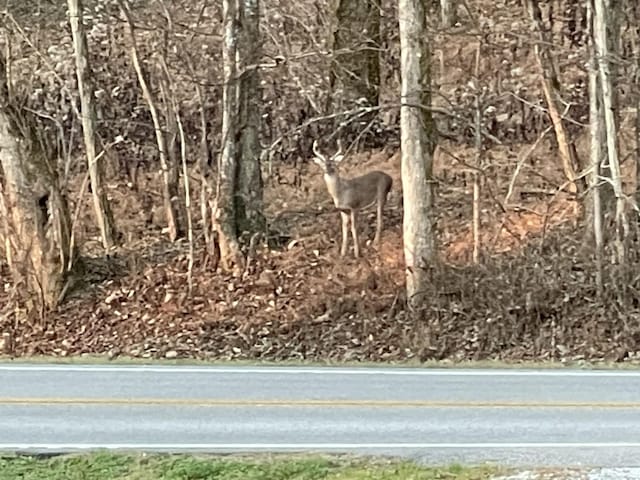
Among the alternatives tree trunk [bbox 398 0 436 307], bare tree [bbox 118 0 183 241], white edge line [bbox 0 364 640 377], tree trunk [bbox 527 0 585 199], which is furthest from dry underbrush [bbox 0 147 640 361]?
white edge line [bbox 0 364 640 377]

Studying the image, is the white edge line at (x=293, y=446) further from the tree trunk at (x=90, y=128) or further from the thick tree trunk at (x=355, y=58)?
the thick tree trunk at (x=355, y=58)

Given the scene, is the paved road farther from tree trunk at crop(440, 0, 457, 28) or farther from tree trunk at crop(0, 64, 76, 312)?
tree trunk at crop(440, 0, 457, 28)

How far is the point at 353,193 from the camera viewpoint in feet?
59.2

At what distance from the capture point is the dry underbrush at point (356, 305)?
607 inches

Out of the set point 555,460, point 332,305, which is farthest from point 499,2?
point 555,460

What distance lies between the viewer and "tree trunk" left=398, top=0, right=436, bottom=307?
16.1m

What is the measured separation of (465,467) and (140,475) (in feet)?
8.12

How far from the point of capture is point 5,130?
58.7 ft

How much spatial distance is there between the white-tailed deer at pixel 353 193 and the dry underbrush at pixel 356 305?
425 millimetres

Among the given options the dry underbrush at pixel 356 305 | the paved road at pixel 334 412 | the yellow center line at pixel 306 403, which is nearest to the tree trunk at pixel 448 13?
the dry underbrush at pixel 356 305

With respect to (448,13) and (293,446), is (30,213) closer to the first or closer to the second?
(293,446)

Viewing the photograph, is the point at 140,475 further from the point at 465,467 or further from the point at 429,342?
the point at 429,342

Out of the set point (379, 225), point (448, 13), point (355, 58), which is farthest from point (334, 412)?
point (448, 13)

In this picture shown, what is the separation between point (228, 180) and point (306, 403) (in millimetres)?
8336
